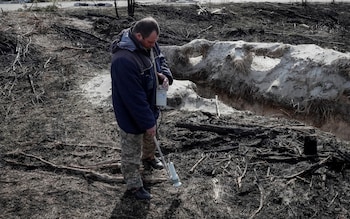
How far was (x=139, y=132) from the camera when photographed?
4.19m

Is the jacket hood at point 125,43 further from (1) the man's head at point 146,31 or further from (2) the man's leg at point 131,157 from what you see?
(2) the man's leg at point 131,157

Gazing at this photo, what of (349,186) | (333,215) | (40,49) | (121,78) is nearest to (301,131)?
(349,186)

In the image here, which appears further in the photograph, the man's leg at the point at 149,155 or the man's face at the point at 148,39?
the man's leg at the point at 149,155

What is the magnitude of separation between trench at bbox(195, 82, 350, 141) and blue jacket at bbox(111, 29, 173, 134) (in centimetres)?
391

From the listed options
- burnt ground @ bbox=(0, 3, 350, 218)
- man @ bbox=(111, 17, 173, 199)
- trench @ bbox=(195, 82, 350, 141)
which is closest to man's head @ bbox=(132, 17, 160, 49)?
man @ bbox=(111, 17, 173, 199)

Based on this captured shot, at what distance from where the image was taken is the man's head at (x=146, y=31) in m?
3.86

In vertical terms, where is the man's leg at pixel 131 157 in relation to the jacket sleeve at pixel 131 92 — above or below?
below

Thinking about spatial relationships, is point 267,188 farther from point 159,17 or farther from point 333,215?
point 159,17

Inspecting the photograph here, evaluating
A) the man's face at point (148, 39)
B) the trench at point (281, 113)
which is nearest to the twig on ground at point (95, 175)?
the man's face at point (148, 39)

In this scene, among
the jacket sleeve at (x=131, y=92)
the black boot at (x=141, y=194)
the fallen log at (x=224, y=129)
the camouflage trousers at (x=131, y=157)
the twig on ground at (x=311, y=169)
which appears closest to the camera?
the jacket sleeve at (x=131, y=92)

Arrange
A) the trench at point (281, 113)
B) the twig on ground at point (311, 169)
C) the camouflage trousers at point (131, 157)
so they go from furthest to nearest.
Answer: the trench at point (281, 113) → the twig on ground at point (311, 169) → the camouflage trousers at point (131, 157)

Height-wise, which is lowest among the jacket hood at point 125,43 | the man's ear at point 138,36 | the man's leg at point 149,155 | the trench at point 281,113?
the trench at point 281,113

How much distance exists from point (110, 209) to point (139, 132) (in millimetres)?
944

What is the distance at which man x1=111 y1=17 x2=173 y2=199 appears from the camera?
3.86m
